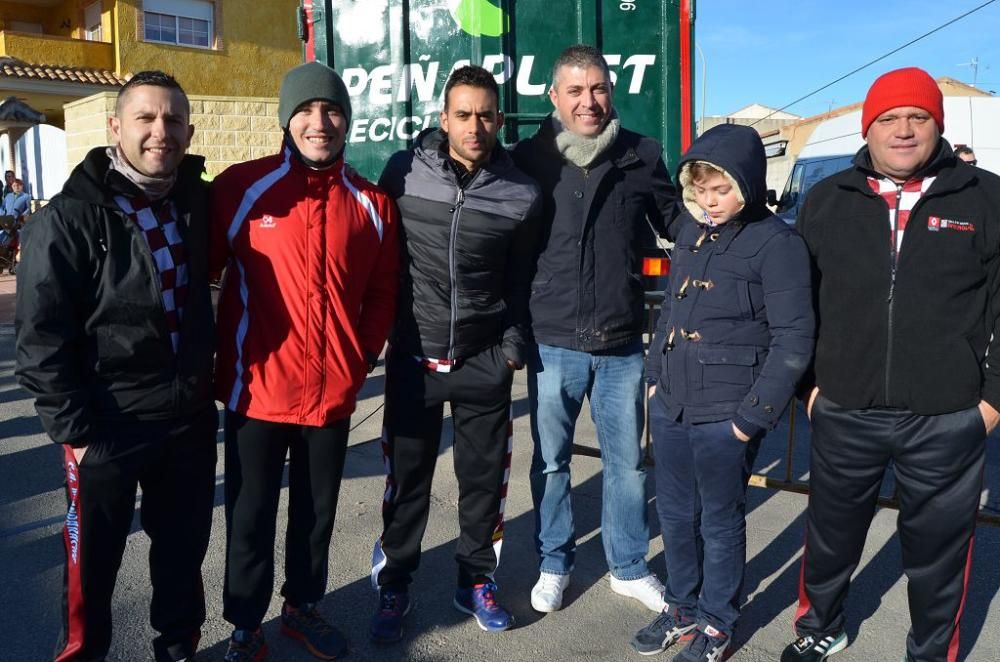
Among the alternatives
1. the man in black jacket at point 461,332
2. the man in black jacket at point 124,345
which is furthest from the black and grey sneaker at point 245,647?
the man in black jacket at point 461,332

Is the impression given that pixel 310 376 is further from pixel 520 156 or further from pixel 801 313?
pixel 801 313

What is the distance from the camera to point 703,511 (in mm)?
2990

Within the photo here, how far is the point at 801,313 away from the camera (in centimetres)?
270

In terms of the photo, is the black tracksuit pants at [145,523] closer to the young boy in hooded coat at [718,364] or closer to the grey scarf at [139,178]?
the grey scarf at [139,178]

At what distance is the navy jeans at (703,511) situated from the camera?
289cm

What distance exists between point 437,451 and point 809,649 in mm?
1594

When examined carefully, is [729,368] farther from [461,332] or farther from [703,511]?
[461,332]

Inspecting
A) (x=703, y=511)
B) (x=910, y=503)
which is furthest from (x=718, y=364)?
(x=910, y=503)

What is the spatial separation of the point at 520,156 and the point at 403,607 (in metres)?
1.91

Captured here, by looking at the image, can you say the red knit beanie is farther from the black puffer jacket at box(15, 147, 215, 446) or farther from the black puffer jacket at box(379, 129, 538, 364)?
the black puffer jacket at box(15, 147, 215, 446)

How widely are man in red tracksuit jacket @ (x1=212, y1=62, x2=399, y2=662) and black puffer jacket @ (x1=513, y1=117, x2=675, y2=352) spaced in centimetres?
70

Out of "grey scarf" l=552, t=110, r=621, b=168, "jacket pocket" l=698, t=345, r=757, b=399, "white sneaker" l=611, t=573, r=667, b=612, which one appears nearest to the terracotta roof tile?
"grey scarf" l=552, t=110, r=621, b=168

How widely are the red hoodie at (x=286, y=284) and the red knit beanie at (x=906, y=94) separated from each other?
5.90 ft

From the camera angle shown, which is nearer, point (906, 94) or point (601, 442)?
point (906, 94)
